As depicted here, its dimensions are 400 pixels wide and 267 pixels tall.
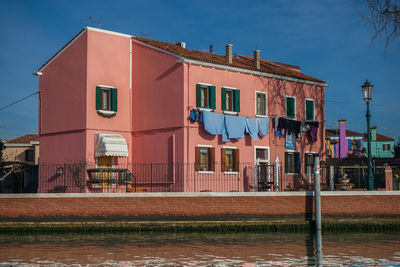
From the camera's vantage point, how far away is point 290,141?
30.1m

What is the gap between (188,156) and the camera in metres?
25.8

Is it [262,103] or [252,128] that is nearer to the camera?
[252,128]

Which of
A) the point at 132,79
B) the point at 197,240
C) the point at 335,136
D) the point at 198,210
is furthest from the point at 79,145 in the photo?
the point at 335,136

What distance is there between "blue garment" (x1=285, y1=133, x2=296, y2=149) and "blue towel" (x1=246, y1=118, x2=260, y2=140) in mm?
2303

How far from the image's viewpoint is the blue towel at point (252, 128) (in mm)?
28062

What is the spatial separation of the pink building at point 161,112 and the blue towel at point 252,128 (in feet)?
0.32

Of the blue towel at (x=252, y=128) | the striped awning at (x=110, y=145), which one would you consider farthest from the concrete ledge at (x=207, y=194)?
the blue towel at (x=252, y=128)

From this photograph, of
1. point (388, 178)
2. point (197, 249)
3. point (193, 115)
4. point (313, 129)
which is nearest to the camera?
point (197, 249)

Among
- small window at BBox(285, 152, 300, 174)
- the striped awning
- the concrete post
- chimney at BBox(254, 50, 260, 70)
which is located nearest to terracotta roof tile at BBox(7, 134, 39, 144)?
the striped awning

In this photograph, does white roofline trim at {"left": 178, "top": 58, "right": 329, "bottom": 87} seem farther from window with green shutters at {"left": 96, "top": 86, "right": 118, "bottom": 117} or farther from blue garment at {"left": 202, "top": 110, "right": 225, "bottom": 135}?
window with green shutters at {"left": 96, "top": 86, "right": 118, "bottom": 117}

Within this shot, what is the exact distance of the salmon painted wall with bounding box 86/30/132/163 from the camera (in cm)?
2677

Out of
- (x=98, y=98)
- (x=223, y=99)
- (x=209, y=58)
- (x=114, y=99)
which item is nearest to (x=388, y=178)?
(x=223, y=99)

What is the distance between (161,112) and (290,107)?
7983mm

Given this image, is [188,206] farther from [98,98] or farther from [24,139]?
[24,139]
